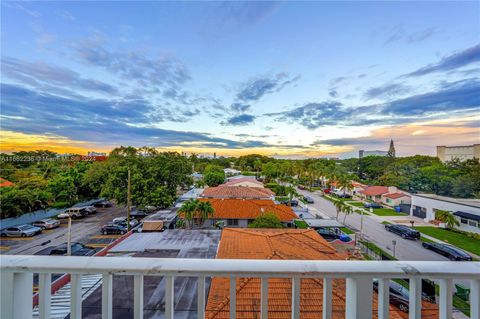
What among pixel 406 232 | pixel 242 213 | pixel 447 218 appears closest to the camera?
pixel 406 232

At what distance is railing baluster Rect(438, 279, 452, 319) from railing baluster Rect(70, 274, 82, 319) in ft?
3.97

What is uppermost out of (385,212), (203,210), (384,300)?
(384,300)

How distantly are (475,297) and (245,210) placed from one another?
12.5 m

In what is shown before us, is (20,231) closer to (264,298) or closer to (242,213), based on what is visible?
(242,213)

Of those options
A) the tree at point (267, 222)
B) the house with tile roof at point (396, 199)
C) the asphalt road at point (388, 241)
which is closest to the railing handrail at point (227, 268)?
the asphalt road at point (388, 241)

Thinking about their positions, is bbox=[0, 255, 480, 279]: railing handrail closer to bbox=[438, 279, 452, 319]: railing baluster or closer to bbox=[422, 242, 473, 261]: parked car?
bbox=[438, 279, 452, 319]: railing baluster

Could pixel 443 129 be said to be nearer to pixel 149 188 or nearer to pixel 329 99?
pixel 329 99

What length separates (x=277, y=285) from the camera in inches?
45.9

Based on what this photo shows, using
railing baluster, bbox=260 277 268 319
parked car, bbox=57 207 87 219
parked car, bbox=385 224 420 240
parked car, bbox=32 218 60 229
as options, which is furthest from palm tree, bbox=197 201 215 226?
railing baluster, bbox=260 277 268 319

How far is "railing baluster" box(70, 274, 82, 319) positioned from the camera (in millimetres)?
734

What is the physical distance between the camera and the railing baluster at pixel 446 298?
2.48ft

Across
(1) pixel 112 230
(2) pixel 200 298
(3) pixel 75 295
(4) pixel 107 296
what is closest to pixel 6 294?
(3) pixel 75 295

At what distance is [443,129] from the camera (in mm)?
7695

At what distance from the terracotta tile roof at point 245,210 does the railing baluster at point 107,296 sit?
1167 centimetres
